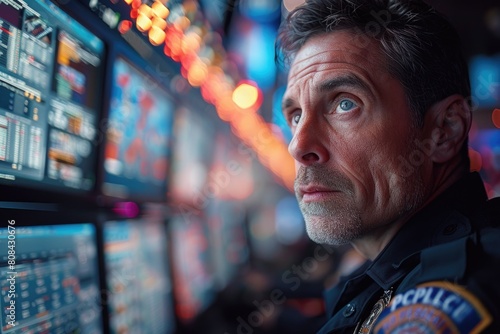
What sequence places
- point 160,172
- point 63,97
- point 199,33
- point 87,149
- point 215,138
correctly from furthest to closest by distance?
point 215,138 < point 199,33 < point 160,172 < point 87,149 < point 63,97

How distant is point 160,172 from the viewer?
9.66ft

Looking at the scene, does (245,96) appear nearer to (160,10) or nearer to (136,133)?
(160,10)

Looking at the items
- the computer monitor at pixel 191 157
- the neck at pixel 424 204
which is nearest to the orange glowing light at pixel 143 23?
the computer monitor at pixel 191 157

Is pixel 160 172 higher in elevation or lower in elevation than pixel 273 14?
lower

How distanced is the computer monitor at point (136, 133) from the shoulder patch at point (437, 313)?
1493 mm

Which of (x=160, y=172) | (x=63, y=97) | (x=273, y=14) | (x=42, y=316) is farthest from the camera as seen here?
(x=273, y=14)

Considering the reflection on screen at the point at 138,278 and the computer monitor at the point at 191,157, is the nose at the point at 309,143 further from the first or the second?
the computer monitor at the point at 191,157

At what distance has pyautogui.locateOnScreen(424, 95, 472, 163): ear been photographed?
166cm

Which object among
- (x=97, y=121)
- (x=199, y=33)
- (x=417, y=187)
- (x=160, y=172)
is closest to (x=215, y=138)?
(x=199, y=33)

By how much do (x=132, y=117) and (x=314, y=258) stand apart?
4390 millimetres

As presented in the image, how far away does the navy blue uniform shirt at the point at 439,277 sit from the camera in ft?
3.14

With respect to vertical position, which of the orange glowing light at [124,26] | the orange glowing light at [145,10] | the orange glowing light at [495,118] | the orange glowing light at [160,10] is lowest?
the orange glowing light at [124,26]

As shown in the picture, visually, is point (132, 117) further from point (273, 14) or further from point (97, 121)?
point (273, 14)

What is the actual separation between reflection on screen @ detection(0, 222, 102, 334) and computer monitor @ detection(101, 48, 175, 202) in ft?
1.24
